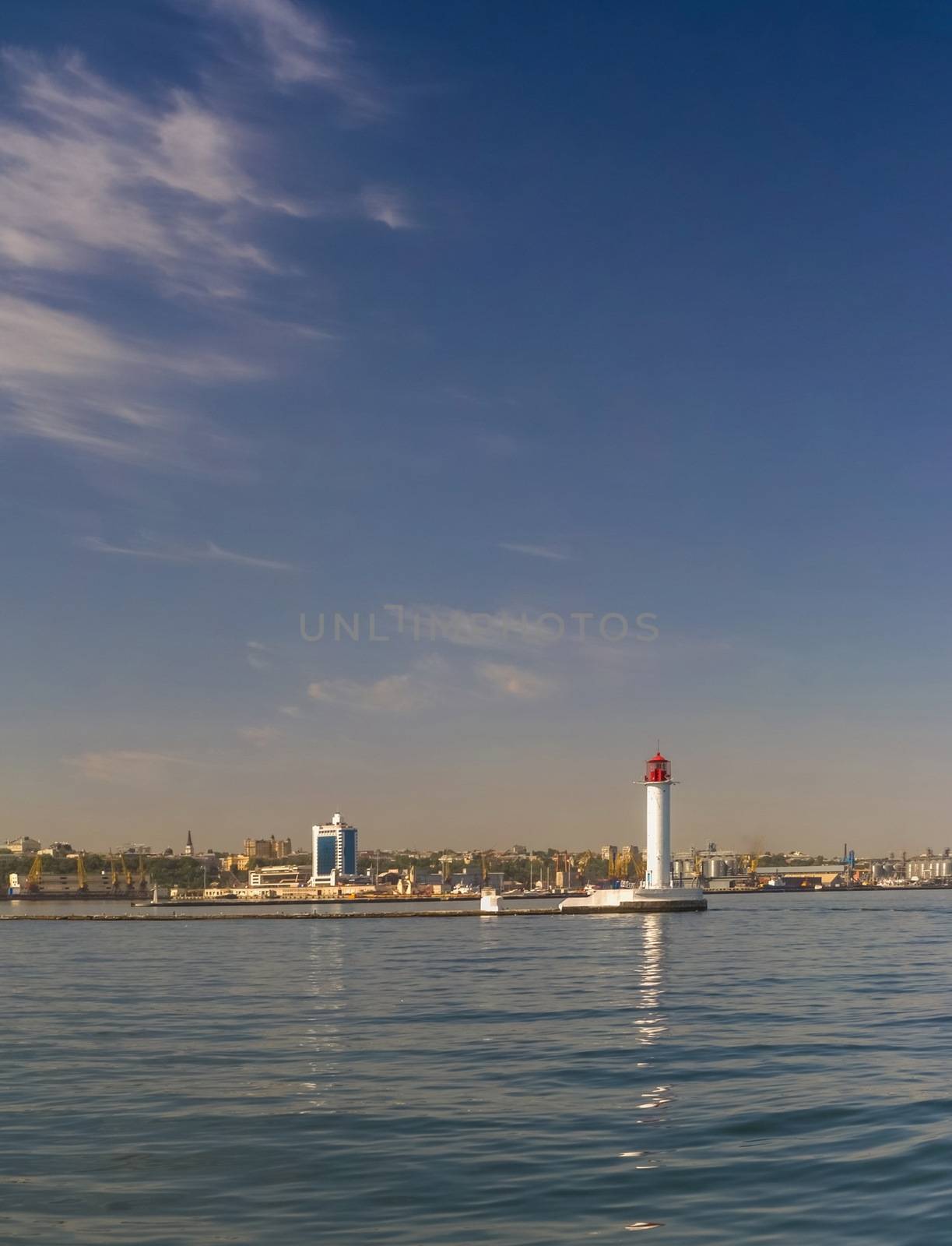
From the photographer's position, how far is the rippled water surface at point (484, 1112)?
14047mm

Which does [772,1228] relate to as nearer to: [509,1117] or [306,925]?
[509,1117]

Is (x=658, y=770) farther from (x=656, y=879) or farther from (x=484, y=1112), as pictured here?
(x=484, y=1112)

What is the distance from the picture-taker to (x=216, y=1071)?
25.0 m

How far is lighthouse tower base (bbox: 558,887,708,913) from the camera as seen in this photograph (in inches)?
5217

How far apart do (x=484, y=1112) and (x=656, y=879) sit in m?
116

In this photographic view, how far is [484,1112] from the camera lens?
2020 centimetres

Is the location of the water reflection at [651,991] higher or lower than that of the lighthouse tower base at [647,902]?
higher

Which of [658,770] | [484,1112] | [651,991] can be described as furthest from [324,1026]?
[658,770]

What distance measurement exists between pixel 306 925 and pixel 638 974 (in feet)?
273

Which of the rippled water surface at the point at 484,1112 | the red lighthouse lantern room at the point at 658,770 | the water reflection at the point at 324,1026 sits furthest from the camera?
the red lighthouse lantern room at the point at 658,770

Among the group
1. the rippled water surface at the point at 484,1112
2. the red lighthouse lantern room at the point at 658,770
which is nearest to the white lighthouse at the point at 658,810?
the red lighthouse lantern room at the point at 658,770

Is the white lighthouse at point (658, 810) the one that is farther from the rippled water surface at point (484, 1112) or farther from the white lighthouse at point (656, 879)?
the rippled water surface at point (484, 1112)

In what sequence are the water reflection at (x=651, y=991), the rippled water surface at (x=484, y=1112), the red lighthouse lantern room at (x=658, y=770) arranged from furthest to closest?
the red lighthouse lantern room at (x=658, y=770) → the water reflection at (x=651, y=991) → the rippled water surface at (x=484, y=1112)

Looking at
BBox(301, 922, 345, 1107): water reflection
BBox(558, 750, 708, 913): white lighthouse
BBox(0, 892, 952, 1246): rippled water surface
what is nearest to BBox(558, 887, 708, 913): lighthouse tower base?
BBox(558, 750, 708, 913): white lighthouse
